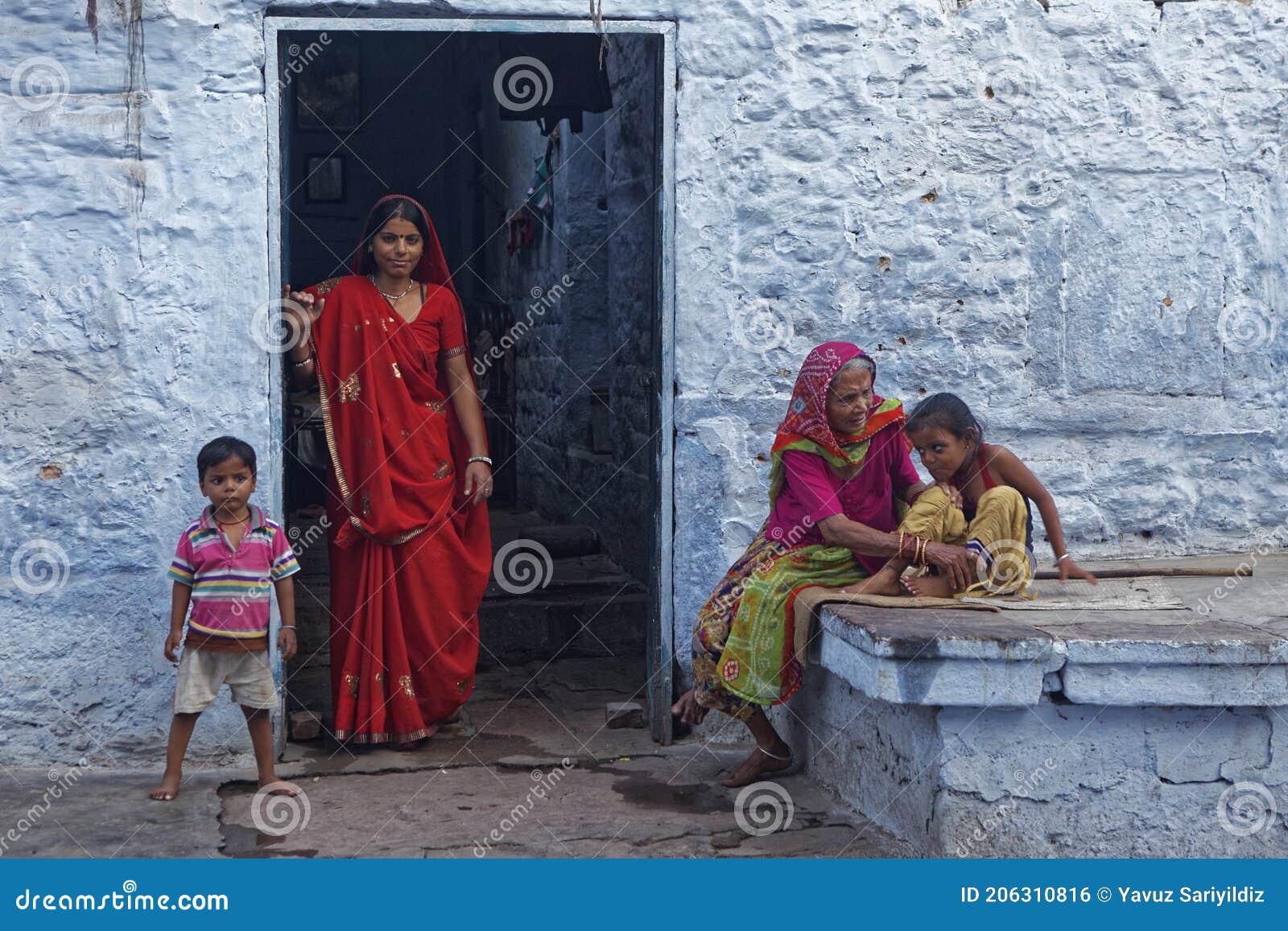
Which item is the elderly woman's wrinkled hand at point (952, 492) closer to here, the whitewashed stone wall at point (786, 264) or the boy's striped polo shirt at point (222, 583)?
the whitewashed stone wall at point (786, 264)

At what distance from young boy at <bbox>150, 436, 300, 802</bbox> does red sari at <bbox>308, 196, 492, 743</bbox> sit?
65 cm

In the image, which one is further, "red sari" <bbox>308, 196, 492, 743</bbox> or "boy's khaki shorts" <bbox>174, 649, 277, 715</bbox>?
"red sari" <bbox>308, 196, 492, 743</bbox>

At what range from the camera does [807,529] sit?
4074 mm

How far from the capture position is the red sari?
4.57 m

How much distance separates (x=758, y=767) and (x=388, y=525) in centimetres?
149

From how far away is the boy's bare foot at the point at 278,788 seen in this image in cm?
397

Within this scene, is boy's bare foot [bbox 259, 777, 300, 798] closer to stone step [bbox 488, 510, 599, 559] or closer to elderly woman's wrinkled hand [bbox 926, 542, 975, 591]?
elderly woman's wrinkled hand [bbox 926, 542, 975, 591]

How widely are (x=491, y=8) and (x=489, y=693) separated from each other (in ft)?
8.62

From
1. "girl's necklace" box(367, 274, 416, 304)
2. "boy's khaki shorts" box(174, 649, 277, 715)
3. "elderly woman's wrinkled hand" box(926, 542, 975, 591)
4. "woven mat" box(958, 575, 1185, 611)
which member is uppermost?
"girl's necklace" box(367, 274, 416, 304)

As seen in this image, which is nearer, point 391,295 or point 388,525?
point 388,525

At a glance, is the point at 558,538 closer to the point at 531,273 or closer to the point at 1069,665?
the point at 531,273

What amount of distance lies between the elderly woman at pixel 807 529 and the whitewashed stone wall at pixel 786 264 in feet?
1.71

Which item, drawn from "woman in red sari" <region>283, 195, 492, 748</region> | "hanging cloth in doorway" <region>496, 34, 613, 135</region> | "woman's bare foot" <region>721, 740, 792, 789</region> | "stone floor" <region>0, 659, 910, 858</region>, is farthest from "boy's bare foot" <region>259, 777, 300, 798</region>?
"hanging cloth in doorway" <region>496, 34, 613, 135</region>

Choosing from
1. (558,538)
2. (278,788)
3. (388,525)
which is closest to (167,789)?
(278,788)
